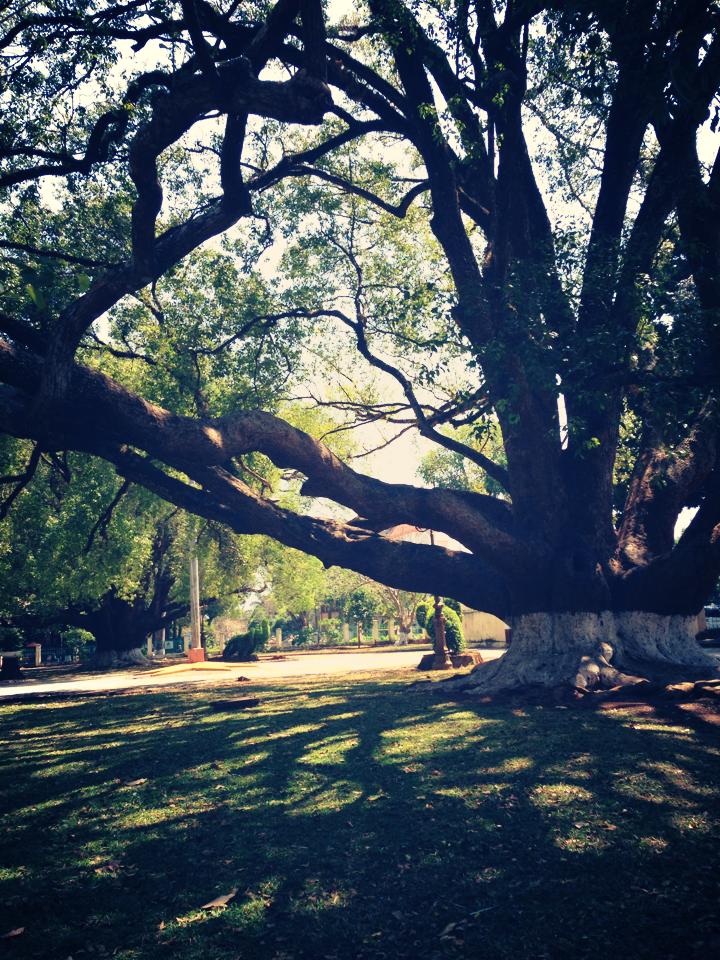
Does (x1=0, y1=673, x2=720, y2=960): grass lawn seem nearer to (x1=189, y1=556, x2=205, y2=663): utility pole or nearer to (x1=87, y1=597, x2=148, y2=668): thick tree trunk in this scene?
(x1=189, y1=556, x2=205, y2=663): utility pole

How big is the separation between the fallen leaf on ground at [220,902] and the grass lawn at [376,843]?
0.05 metres

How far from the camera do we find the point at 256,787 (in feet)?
19.9

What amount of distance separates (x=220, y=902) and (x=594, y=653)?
29.1 ft

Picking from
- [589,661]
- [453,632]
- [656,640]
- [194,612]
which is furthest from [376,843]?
[194,612]

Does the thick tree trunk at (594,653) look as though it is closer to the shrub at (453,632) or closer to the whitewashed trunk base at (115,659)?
the shrub at (453,632)

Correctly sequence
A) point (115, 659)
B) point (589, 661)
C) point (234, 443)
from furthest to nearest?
1. point (115, 659)
2. point (234, 443)
3. point (589, 661)

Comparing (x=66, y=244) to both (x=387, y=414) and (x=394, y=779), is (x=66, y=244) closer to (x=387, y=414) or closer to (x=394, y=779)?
(x=387, y=414)

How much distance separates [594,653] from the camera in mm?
11125

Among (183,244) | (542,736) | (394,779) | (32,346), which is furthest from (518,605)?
(32,346)

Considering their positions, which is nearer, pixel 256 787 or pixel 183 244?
pixel 256 787

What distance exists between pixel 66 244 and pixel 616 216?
448 inches

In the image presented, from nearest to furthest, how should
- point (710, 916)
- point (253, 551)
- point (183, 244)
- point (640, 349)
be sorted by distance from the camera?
point (710, 916) → point (183, 244) → point (640, 349) → point (253, 551)

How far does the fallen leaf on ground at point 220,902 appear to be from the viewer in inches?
142

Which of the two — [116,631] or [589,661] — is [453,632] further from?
[116,631]
